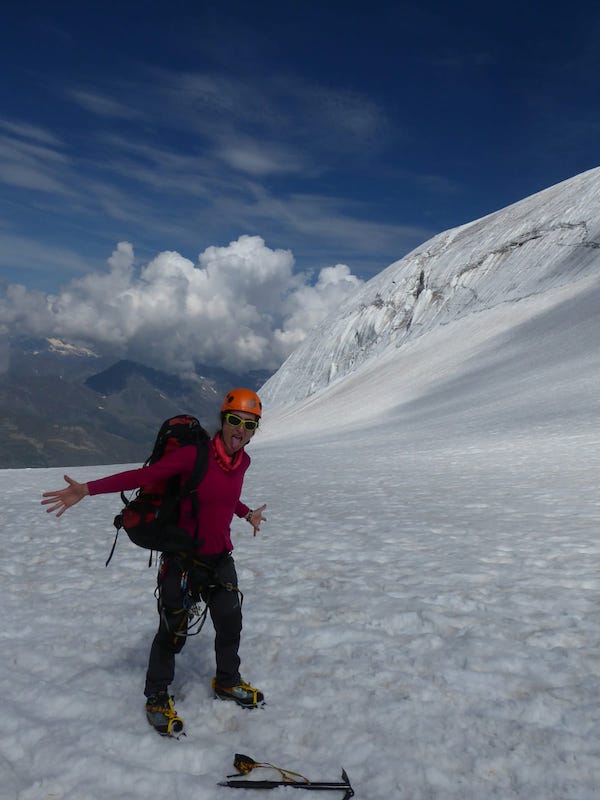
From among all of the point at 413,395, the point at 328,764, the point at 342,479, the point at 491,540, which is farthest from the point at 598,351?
the point at 328,764

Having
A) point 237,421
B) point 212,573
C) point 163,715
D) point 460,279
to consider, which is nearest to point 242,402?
point 237,421

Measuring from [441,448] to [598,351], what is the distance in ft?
62.8

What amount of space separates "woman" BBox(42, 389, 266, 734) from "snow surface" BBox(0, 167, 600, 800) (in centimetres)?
28

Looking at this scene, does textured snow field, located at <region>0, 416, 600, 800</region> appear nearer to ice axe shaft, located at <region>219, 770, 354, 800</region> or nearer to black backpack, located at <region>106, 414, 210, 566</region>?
ice axe shaft, located at <region>219, 770, 354, 800</region>

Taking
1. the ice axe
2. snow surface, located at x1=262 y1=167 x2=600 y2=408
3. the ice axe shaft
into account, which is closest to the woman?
the ice axe

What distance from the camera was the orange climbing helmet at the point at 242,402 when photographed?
4.87 metres

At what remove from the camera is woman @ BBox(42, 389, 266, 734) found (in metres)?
4.75

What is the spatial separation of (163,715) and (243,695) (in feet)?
2.25

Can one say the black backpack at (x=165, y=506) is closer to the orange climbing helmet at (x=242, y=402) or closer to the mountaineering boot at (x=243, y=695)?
the orange climbing helmet at (x=242, y=402)

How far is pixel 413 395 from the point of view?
4338 centimetres

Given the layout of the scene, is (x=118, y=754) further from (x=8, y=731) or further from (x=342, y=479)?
(x=342, y=479)

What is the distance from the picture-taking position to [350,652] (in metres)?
5.51

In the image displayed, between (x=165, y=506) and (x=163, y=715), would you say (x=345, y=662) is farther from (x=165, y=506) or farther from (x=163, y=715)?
(x=165, y=506)

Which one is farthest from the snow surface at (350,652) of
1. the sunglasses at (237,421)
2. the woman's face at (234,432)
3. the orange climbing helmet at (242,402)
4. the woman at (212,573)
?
the orange climbing helmet at (242,402)
